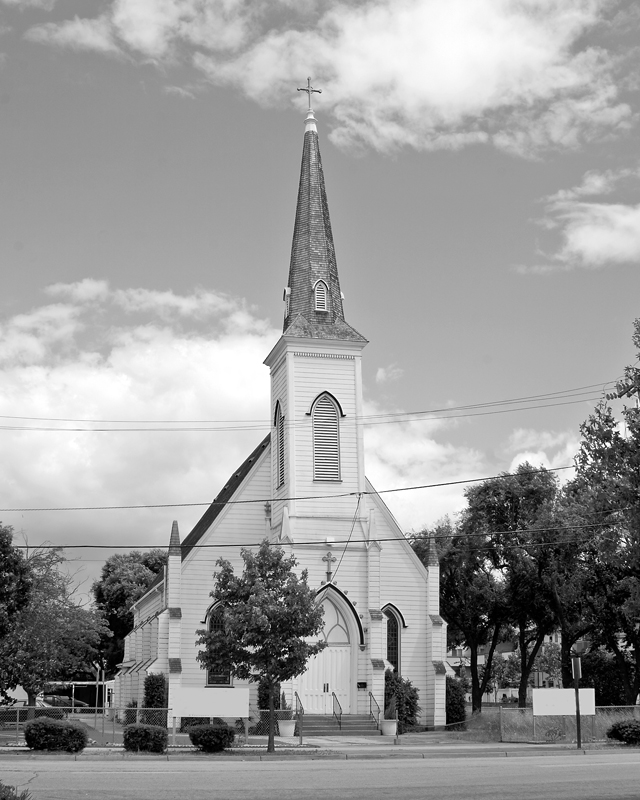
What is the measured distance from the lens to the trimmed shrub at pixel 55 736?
25.4 metres

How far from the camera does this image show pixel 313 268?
4356 cm

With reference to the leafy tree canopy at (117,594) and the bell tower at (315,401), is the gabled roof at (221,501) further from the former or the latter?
Result: the leafy tree canopy at (117,594)

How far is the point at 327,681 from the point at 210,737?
43.1 ft

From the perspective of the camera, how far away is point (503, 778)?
19.2 meters

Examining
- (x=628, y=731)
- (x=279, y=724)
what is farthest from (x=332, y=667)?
(x=628, y=731)

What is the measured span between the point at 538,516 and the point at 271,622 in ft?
70.1

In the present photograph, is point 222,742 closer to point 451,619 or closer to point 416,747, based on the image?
point 416,747

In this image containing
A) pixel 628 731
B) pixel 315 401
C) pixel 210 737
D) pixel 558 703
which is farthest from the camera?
pixel 315 401

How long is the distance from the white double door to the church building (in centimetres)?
4

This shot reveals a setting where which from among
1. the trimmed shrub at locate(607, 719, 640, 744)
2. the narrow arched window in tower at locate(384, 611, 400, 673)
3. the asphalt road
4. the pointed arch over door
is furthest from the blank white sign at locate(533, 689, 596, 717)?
the narrow arched window in tower at locate(384, 611, 400, 673)

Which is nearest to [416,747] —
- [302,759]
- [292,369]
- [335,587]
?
[302,759]

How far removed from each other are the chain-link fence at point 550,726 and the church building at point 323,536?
5.77 m

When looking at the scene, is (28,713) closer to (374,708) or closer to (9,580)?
(9,580)

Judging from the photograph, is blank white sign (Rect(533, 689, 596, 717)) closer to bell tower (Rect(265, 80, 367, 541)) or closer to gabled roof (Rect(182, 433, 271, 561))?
bell tower (Rect(265, 80, 367, 541))
